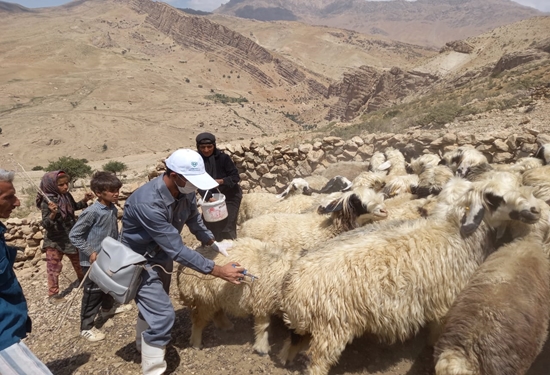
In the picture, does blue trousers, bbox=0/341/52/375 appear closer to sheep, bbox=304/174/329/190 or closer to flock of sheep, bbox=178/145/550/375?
flock of sheep, bbox=178/145/550/375

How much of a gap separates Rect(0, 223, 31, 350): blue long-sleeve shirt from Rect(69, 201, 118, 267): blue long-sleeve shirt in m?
1.69

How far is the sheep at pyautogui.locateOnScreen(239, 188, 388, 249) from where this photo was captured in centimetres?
451

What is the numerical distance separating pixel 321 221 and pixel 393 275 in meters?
2.02

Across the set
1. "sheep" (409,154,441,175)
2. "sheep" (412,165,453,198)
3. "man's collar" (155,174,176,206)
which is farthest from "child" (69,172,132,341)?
"sheep" (409,154,441,175)

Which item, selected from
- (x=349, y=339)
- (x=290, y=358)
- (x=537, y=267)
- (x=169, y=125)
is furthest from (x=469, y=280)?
(x=169, y=125)

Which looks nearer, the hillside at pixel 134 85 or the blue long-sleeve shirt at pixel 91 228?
the blue long-sleeve shirt at pixel 91 228

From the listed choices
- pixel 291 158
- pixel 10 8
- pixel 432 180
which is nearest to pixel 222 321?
pixel 432 180

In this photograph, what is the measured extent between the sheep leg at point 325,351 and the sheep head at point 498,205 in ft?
5.18

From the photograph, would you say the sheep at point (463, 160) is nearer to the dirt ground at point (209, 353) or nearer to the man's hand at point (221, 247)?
the dirt ground at point (209, 353)

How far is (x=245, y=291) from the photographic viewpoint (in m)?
3.67

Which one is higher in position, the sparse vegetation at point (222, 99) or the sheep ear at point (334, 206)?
the sheep ear at point (334, 206)

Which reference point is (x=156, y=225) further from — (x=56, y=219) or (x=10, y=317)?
(x=56, y=219)

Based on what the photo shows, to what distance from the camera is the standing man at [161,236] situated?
296 centimetres

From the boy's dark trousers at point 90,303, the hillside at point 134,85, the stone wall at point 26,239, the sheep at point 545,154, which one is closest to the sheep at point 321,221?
the boy's dark trousers at point 90,303
